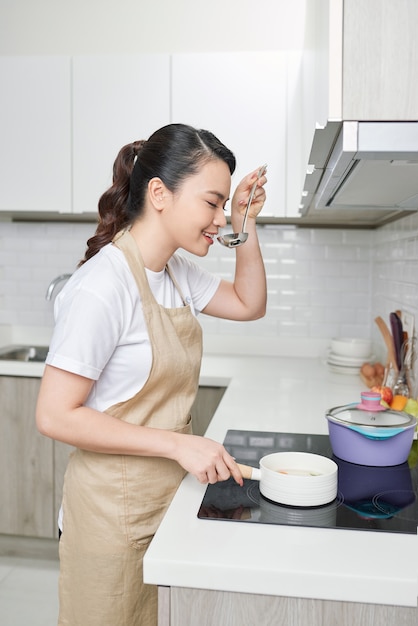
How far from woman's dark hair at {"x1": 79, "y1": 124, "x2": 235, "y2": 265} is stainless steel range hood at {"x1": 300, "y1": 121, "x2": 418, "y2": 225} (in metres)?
0.24

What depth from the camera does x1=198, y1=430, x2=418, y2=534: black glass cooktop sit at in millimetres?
1167

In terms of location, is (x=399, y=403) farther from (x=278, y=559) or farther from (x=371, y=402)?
(x=278, y=559)

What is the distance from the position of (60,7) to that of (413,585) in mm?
3252

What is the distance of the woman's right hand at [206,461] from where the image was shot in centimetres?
123

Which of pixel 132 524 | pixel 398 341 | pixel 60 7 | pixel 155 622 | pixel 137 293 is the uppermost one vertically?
pixel 60 7

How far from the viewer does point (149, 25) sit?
127 inches

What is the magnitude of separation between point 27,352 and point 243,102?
1729 mm

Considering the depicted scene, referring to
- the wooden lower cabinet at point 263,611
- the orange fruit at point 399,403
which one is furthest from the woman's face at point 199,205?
the orange fruit at point 399,403

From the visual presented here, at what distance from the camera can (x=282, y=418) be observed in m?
2.03

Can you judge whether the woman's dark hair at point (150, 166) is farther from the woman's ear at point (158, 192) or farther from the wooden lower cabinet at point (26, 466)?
the wooden lower cabinet at point (26, 466)

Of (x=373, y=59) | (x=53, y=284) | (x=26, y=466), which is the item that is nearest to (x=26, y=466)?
(x=26, y=466)

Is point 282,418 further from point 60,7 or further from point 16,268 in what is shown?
point 60,7

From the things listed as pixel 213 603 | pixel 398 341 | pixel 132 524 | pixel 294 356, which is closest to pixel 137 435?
pixel 132 524

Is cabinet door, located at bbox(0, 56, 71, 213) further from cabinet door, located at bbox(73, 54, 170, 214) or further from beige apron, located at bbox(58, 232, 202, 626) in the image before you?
beige apron, located at bbox(58, 232, 202, 626)
